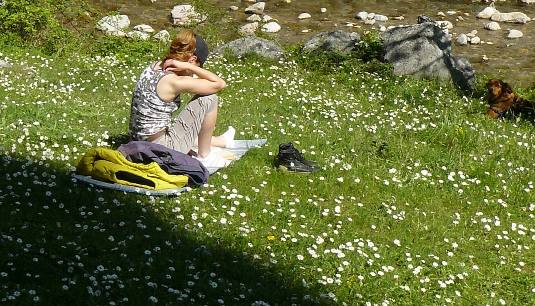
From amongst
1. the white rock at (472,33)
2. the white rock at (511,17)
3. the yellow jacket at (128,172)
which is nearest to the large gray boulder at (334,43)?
the white rock at (472,33)

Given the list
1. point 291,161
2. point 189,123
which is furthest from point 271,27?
point 189,123

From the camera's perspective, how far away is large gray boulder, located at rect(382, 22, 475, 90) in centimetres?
1916

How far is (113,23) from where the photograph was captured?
24.3m

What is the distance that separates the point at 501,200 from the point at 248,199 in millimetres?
4030

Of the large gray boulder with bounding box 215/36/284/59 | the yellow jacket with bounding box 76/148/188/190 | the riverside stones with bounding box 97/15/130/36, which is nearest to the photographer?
the yellow jacket with bounding box 76/148/188/190

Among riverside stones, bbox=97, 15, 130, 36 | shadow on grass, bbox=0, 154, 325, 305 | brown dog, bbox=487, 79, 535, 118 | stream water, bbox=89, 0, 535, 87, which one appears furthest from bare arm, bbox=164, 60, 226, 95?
stream water, bbox=89, 0, 535, 87

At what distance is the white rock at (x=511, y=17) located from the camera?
93.6 ft

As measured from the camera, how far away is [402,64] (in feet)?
63.5

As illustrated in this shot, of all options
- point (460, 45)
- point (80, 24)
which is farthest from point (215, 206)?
point (460, 45)

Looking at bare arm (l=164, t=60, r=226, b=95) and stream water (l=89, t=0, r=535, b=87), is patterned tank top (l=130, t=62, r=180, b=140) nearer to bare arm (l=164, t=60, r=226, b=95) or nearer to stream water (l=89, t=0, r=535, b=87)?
bare arm (l=164, t=60, r=226, b=95)

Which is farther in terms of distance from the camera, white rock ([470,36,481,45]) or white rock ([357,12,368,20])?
white rock ([357,12,368,20])

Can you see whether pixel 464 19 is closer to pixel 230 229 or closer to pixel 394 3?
pixel 394 3

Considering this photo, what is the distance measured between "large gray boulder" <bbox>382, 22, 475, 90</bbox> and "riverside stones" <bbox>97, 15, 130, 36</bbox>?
8.37 meters

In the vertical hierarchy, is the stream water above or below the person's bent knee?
below
